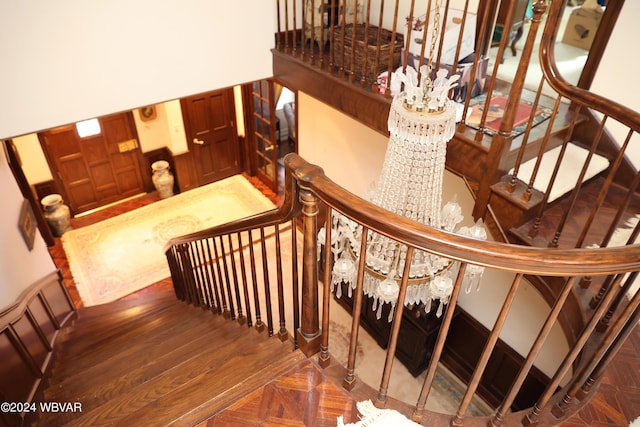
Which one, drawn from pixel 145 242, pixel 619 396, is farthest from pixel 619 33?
pixel 145 242

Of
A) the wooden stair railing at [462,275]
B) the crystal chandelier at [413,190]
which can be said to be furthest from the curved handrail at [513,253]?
the crystal chandelier at [413,190]

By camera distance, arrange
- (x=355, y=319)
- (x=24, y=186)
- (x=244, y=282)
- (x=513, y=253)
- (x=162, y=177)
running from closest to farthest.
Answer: (x=513, y=253)
(x=355, y=319)
(x=244, y=282)
(x=24, y=186)
(x=162, y=177)

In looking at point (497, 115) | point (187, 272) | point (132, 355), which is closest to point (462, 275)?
point (497, 115)

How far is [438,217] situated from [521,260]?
813mm

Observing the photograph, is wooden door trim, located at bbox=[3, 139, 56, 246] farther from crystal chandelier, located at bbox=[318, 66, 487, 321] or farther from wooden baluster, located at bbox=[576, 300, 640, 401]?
wooden baluster, located at bbox=[576, 300, 640, 401]

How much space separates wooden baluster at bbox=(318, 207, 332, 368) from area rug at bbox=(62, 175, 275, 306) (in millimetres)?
4728

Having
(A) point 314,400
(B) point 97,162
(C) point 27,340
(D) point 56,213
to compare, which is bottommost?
(D) point 56,213

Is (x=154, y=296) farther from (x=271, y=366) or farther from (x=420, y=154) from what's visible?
(x=420, y=154)

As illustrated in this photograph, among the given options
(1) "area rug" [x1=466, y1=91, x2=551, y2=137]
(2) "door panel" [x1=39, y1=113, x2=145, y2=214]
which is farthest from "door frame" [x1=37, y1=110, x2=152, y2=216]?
(1) "area rug" [x1=466, y1=91, x2=551, y2=137]

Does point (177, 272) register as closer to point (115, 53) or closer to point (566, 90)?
point (115, 53)

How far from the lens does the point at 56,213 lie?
6.46 m

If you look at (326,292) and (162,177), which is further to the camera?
(162,177)

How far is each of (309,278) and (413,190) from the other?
577mm

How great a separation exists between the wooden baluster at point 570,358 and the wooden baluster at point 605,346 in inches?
2.2
